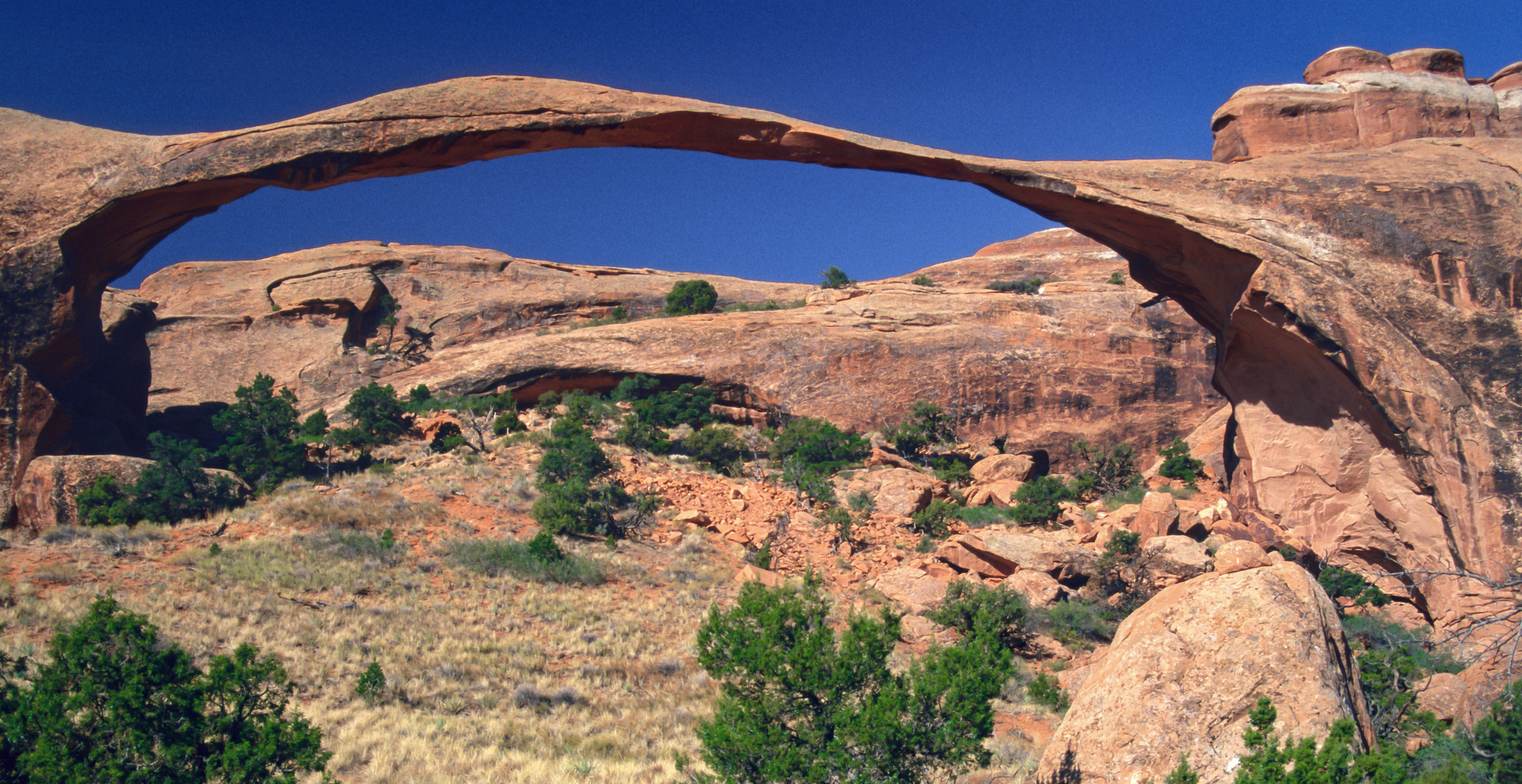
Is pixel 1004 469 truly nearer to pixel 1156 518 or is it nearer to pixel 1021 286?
pixel 1156 518

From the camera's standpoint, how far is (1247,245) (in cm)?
1072

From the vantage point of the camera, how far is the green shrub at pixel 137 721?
5.61m

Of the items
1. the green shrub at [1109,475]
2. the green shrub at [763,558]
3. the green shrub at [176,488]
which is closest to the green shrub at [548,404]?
the green shrub at [176,488]

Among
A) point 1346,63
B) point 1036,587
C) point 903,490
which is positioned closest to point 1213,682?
point 1036,587

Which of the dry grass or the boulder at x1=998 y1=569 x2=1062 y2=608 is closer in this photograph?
the dry grass

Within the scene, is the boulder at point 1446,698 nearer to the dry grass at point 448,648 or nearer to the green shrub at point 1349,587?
the green shrub at point 1349,587

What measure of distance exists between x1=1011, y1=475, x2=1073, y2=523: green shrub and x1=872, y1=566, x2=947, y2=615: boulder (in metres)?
3.60

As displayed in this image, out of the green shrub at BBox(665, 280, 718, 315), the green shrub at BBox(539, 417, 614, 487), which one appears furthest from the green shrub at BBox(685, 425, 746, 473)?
the green shrub at BBox(665, 280, 718, 315)

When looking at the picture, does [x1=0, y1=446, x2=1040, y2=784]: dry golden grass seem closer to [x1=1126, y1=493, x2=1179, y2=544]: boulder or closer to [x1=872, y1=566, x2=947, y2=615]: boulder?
[x1=872, y1=566, x2=947, y2=615]: boulder

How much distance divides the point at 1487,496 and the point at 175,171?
56.5 feet

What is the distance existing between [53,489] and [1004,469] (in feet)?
63.0

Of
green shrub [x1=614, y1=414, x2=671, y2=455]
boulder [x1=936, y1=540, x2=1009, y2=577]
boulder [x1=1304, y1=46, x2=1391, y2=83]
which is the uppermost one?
boulder [x1=1304, y1=46, x2=1391, y2=83]

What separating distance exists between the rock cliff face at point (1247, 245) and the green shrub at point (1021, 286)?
680 inches

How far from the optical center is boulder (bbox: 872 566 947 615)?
13.9 m
